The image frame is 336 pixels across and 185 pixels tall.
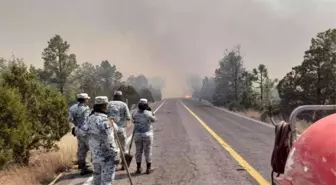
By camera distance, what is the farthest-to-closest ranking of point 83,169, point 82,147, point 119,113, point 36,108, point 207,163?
1. point 36,108
2. point 207,163
3. point 119,113
4. point 82,147
5. point 83,169

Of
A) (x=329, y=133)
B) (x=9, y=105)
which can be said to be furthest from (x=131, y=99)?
(x=329, y=133)

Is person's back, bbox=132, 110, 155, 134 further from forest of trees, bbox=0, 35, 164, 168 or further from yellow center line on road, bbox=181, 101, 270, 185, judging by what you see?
forest of trees, bbox=0, 35, 164, 168

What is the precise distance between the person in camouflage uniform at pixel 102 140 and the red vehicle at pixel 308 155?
286cm

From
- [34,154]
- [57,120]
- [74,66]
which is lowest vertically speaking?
[34,154]

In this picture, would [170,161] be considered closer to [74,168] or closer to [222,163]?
[222,163]

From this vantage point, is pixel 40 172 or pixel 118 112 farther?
pixel 40 172

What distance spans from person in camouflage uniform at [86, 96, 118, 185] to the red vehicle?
2864 mm

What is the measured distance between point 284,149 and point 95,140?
10.7 feet

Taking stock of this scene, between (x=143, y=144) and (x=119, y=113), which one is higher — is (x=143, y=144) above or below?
below

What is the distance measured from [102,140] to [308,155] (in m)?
3.73

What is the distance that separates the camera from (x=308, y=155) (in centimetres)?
309

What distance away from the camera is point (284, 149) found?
12.7 feet

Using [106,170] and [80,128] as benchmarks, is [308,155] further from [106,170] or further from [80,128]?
[80,128]

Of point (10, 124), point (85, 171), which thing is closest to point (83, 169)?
point (85, 171)
